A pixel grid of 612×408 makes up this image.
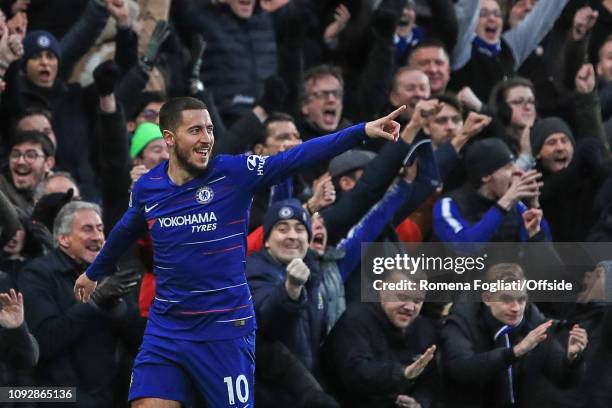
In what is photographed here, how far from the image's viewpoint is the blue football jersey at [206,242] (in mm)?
8414

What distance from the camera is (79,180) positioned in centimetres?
1217

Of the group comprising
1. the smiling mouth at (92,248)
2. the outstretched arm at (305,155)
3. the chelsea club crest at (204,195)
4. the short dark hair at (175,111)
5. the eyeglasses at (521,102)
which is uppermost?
the eyeglasses at (521,102)

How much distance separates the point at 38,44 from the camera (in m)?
12.1

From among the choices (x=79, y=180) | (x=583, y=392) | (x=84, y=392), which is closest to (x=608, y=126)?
(x=583, y=392)

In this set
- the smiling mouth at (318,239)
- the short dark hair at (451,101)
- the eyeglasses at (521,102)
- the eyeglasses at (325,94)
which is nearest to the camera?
the smiling mouth at (318,239)

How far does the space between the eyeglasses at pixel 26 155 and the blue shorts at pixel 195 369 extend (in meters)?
2.99

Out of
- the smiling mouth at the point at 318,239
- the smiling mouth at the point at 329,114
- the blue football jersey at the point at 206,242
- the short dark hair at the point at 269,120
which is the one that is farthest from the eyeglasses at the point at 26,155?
the blue football jersey at the point at 206,242

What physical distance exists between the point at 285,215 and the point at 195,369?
6.92 ft

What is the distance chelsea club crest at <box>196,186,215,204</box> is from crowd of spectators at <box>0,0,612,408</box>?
120 cm

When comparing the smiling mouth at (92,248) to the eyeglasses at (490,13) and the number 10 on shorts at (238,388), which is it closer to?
the number 10 on shorts at (238,388)

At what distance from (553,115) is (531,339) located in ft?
15.4

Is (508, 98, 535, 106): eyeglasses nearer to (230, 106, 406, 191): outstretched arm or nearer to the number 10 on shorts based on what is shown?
(230, 106, 406, 191): outstretched arm

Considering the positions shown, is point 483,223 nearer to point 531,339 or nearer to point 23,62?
point 531,339

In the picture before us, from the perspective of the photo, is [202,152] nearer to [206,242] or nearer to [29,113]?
[206,242]
